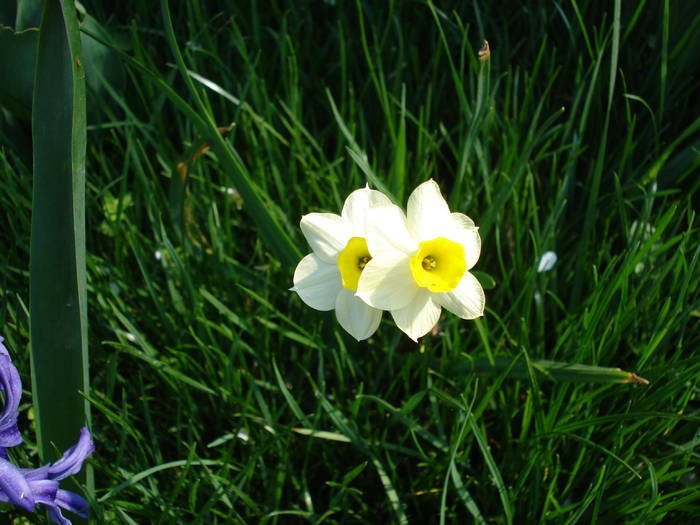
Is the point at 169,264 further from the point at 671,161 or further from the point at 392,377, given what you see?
the point at 671,161

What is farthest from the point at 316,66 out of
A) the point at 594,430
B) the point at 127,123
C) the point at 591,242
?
the point at 594,430

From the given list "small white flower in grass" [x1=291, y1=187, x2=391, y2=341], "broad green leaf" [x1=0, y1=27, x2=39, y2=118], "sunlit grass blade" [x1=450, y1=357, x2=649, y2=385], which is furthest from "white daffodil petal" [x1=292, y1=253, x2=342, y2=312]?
"broad green leaf" [x1=0, y1=27, x2=39, y2=118]

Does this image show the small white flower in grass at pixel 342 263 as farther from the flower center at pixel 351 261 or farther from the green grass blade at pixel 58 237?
the green grass blade at pixel 58 237

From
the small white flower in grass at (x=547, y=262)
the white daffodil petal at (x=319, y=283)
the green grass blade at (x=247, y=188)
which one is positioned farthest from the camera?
the small white flower in grass at (x=547, y=262)

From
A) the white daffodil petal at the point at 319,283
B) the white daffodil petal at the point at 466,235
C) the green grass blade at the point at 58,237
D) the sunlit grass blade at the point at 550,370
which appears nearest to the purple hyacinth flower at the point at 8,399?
the green grass blade at the point at 58,237

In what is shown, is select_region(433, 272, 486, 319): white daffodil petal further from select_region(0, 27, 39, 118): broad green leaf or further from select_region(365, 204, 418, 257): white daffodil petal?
select_region(0, 27, 39, 118): broad green leaf

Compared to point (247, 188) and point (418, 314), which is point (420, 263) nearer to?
point (418, 314)
